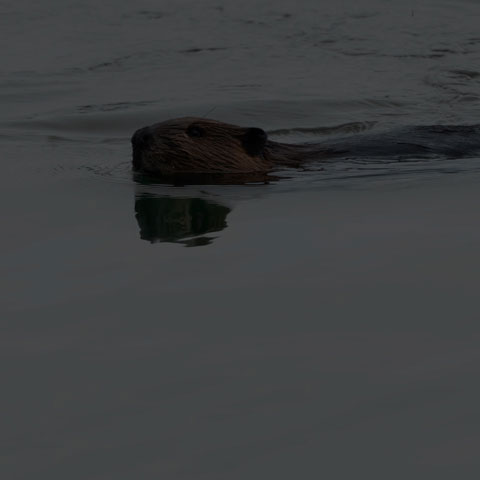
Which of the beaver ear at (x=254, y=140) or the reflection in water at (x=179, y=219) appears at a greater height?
the beaver ear at (x=254, y=140)

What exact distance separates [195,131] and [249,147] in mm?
353

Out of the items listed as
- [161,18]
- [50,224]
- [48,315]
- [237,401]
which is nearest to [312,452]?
[237,401]

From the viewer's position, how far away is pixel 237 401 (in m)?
3.78

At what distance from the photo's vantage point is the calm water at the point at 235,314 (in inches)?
135

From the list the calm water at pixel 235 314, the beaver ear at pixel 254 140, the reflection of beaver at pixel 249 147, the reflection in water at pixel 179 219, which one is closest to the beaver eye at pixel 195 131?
the reflection of beaver at pixel 249 147

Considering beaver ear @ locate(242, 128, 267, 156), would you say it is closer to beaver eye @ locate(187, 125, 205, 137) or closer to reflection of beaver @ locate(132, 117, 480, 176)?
reflection of beaver @ locate(132, 117, 480, 176)

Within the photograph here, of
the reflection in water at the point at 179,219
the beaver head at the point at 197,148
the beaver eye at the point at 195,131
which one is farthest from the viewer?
the beaver eye at the point at 195,131

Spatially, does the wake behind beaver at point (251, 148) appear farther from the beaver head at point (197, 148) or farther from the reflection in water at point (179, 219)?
the reflection in water at point (179, 219)

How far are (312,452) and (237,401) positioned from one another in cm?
43

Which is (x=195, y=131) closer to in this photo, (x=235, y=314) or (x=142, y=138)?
(x=142, y=138)

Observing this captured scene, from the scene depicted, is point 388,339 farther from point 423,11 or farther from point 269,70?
point 423,11

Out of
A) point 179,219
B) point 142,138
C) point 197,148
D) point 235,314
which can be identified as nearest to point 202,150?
point 197,148

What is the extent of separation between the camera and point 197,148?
7.56 meters

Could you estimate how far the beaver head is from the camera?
738 cm
